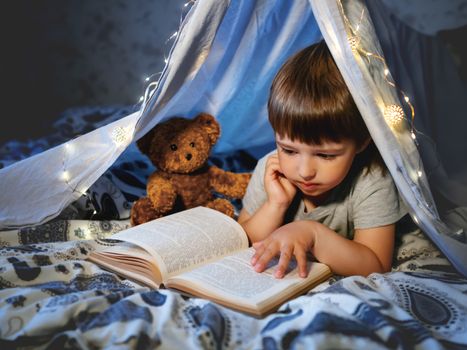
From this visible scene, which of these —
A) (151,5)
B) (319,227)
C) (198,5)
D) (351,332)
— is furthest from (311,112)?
(151,5)

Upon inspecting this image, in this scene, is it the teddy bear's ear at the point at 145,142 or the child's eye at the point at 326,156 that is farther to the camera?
the teddy bear's ear at the point at 145,142

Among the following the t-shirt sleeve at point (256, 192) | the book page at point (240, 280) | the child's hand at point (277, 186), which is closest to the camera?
the book page at point (240, 280)

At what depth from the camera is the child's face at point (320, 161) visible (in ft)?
4.05

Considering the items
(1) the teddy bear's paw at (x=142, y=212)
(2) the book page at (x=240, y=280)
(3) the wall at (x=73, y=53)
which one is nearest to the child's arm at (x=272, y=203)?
(2) the book page at (x=240, y=280)

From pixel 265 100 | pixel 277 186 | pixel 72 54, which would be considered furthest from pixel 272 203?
pixel 72 54

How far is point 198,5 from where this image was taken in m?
1.35

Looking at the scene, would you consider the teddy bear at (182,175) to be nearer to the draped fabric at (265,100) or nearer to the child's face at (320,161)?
the draped fabric at (265,100)

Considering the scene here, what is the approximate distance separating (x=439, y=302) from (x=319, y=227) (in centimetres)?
32

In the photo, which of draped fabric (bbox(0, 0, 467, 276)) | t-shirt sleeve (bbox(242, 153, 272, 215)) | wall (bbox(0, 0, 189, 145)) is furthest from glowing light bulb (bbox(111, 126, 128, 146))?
wall (bbox(0, 0, 189, 145))

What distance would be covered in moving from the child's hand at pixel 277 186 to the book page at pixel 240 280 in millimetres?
251

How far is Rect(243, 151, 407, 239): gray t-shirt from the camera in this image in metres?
1.30

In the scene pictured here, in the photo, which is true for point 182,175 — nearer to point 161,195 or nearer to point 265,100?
point 161,195

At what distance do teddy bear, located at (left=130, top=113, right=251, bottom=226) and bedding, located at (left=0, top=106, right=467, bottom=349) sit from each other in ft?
0.98

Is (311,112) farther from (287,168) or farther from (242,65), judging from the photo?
(242,65)
